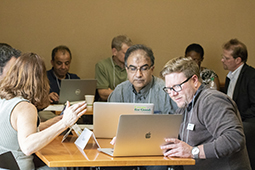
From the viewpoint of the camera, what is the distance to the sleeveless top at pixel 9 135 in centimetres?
198

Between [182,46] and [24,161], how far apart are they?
3.90m

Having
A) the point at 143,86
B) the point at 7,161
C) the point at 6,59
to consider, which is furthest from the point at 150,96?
the point at 7,161

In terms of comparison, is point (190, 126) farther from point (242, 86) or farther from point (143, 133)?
point (242, 86)

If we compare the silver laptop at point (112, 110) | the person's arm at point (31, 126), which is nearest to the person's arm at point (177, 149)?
the silver laptop at point (112, 110)

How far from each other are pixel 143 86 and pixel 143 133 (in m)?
1.03

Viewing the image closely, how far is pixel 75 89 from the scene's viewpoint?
383cm

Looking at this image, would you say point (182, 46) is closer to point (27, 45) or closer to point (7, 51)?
point (27, 45)

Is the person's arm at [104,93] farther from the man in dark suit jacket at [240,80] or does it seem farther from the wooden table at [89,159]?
the wooden table at [89,159]

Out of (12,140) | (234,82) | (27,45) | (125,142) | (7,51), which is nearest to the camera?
(125,142)

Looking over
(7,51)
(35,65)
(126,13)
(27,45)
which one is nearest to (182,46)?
(126,13)

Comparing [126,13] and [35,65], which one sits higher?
[126,13]

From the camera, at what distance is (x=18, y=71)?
2.07 metres

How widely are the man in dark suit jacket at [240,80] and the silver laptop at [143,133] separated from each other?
246 centimetres

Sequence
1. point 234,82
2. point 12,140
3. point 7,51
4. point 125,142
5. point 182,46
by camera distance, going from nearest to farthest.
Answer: point 125,142 < point 12,140 < point 7,51 < point 234,82 < point 182,46
